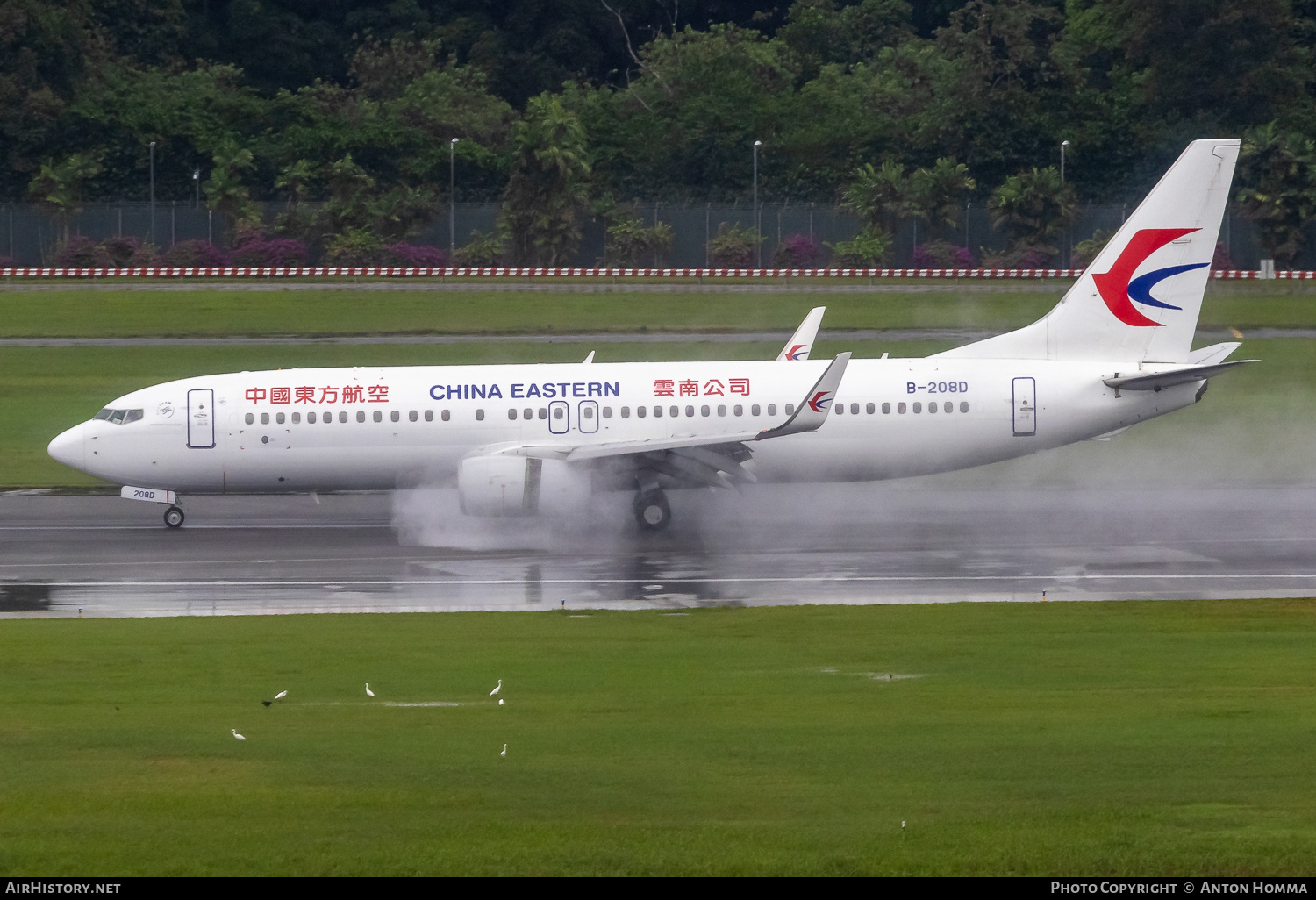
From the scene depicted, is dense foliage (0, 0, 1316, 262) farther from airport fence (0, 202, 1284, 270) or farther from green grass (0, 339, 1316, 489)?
green grass (0, 339, 1316, 489)

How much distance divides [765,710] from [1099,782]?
12.7ft

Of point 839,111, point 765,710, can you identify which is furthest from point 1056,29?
point 765,710

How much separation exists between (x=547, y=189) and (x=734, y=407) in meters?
59.2

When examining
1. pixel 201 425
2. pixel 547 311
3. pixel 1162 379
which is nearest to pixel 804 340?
pixel 1162 379

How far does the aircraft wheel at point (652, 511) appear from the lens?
96.9ft

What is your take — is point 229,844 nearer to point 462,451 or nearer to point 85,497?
point 462,451

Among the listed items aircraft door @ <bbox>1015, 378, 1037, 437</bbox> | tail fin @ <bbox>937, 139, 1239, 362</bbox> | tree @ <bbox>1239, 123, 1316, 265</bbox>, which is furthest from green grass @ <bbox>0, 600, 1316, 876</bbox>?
tree @ <bbox>1239, 123, 1316, 265</bbox>

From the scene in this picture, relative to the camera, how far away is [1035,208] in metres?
83.5

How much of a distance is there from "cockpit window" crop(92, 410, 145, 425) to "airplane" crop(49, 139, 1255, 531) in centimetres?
2

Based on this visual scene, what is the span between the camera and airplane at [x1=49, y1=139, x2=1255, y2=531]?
99.8 feet

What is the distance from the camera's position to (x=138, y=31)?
341ft

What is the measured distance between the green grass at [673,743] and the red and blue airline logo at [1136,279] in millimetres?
10203

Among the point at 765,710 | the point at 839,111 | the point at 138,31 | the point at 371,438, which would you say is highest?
→ the point at 138,31

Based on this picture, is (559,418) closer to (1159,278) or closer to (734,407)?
(734,407)
